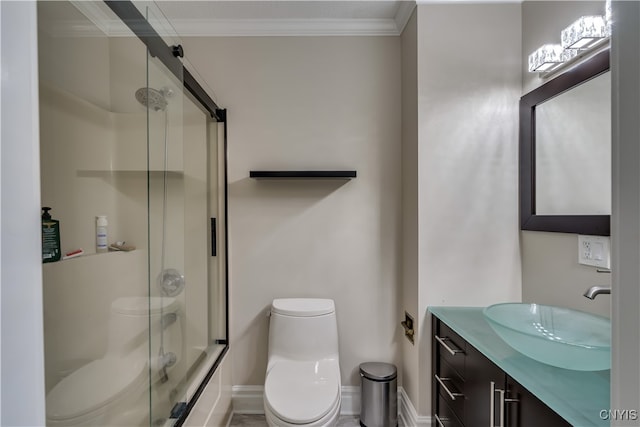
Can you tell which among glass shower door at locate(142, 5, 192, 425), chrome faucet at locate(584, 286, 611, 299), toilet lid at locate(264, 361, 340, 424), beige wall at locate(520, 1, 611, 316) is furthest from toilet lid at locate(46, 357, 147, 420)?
beige wall at locate(520, 1, 611, 316)

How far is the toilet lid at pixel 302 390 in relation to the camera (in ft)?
5.00

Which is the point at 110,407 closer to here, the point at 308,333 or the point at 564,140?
the point at 308,333

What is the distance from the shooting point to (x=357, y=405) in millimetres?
2117

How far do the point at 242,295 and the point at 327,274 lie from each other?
0.58 meters

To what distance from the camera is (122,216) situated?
178 centimetres

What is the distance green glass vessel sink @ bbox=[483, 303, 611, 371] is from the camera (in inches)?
36.2

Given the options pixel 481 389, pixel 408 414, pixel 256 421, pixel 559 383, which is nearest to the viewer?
pixel 559 383

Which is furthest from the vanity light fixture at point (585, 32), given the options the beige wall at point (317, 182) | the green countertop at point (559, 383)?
the green countertop at point (559, 383)

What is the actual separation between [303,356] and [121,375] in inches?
37.4

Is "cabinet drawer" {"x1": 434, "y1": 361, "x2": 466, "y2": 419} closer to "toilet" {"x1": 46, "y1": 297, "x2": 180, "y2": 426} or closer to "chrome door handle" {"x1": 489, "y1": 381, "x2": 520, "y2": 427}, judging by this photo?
"chrome door handle" {"x1": 489, "y1": 381, "x2": 520, "y2": 427}

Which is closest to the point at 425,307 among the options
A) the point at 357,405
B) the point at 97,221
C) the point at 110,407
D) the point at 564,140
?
the point at 357,405

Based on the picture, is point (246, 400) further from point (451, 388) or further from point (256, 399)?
point (451, 388)

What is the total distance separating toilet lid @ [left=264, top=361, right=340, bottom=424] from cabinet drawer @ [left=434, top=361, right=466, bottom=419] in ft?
1.76

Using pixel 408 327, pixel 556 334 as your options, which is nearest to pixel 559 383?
pixel 556 334
